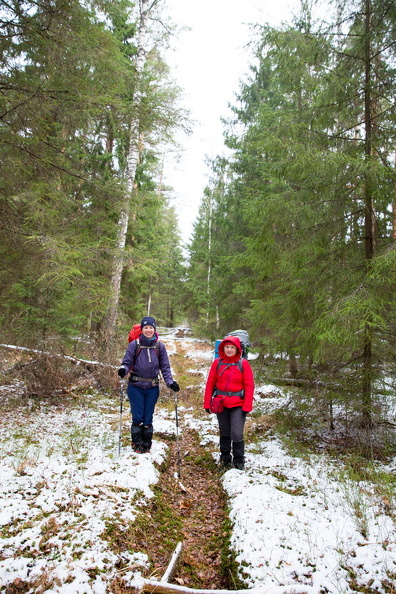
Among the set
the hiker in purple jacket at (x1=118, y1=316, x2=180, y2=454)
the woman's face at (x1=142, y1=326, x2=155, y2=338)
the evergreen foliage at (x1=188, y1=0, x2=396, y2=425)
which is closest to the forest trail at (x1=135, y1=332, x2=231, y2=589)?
the hiker in purple jacket at (x1=118, y1=316, x2=180, y2=454)

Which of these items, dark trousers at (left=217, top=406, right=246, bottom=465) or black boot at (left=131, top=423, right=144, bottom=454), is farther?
black boot at (left=131, top=423, right=144, bottom=454)

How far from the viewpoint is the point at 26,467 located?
4598mm

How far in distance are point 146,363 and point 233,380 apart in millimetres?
1624

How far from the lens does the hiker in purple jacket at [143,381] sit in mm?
5820

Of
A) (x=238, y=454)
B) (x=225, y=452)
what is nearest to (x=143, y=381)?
(x=225, y=452)

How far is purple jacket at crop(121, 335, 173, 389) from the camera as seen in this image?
583 cm

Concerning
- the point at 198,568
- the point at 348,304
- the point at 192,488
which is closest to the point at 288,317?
the point at 348,304

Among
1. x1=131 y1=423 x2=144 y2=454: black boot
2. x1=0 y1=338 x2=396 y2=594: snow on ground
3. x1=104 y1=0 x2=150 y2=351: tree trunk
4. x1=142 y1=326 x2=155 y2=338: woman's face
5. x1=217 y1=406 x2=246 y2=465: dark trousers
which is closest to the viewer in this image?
x1=0 y1=338 x2=396 y2=594: snow on ground

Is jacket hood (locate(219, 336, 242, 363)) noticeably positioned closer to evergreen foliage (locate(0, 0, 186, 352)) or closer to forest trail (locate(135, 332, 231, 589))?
forest trail (locate(135, 332, 231, 589))

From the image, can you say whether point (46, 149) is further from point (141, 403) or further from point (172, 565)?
point (172, 565)

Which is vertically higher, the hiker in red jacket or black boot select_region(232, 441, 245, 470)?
the hiker in red jacket

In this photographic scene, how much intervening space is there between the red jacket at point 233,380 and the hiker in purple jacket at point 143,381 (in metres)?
0.73

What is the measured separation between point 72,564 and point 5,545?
696 mm

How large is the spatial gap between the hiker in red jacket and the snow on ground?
1.44 ft
